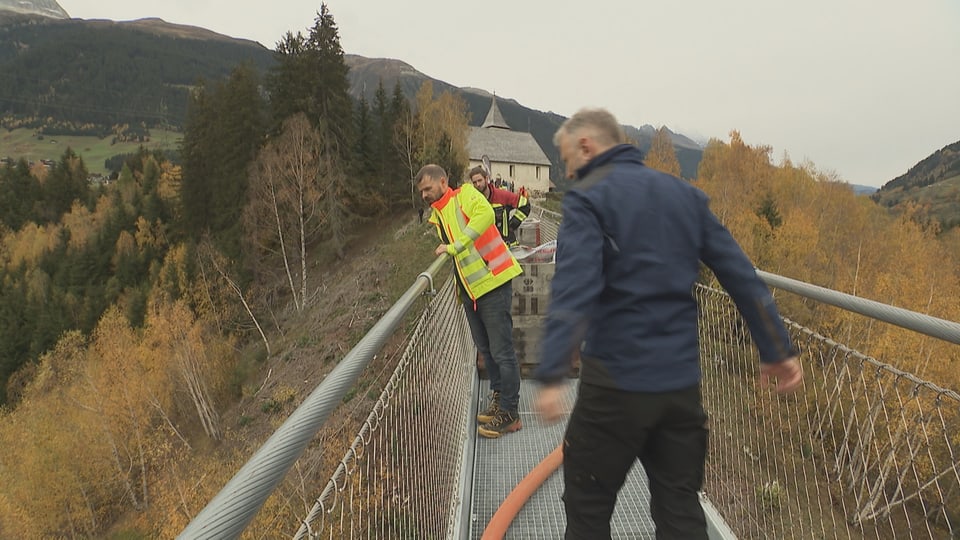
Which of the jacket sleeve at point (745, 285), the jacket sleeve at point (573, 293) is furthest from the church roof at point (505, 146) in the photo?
the jacket sleeve at point (573, 293)

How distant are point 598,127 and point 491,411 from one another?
2.89 metres

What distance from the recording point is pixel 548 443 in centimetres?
397

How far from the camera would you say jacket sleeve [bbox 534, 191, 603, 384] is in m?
1.54

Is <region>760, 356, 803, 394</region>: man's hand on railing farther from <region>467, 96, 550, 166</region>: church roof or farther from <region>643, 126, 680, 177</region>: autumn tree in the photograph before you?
<region>467, 96, 550, 166</region>: church roof

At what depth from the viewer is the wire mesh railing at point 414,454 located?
1.51 m

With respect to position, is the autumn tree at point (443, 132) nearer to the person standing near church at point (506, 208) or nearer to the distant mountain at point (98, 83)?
the person standing near church at point (506, 208)

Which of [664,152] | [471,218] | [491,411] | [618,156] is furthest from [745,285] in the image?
[664,152]

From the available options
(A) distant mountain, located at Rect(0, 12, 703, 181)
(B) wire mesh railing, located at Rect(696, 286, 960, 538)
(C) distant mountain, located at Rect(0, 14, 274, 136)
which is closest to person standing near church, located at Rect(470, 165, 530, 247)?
(B) wire mesh railing, located at Rect(696, 286, 960, 538)

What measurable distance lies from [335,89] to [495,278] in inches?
1241

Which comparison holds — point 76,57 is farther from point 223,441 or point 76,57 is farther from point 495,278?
point 495,278

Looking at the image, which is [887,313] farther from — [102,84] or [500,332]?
[102,84]

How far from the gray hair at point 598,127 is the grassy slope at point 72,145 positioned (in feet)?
397

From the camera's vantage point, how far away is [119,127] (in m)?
122

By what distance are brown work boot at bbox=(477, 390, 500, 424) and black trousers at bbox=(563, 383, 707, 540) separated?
7.26ft
